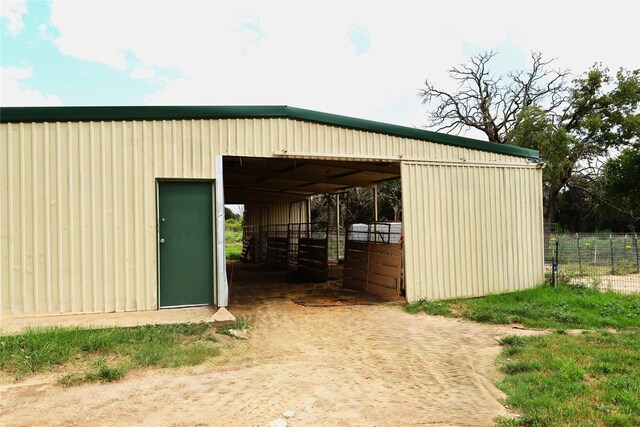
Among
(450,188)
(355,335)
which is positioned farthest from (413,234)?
(355,335)

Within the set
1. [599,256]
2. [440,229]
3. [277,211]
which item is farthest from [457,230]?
[277,211]

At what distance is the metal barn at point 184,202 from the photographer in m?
6.48

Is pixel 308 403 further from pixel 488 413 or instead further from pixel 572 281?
pixel 572 281

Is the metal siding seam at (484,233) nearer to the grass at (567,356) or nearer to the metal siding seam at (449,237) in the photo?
the grass at (567,356)

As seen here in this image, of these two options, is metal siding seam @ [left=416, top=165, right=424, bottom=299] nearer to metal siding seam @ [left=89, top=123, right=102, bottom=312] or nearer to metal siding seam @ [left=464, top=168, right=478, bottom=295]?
metal siding seam @ [left=464, top=168, right=478, bottom=295]

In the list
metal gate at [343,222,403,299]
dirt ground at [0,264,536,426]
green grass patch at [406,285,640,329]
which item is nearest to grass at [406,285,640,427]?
green grass patch at [406,285,640,329]

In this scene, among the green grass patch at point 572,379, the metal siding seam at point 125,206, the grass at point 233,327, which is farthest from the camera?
the metal siding seam at point 125,206

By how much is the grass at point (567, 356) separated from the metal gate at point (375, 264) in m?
0.96

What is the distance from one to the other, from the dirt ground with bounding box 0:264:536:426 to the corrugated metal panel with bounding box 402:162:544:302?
6.81 feet

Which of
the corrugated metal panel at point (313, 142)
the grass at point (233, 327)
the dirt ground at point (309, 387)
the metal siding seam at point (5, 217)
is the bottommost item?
the dirt ground at point (309, 387)

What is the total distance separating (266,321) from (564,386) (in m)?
4.41

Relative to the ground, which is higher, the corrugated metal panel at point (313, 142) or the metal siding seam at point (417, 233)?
the corrugated metal panel at point (313, 142)

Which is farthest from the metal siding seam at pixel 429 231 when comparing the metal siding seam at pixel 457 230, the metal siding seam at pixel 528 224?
the metal siding seam at pixel 528 224

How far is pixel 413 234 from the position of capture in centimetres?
857
